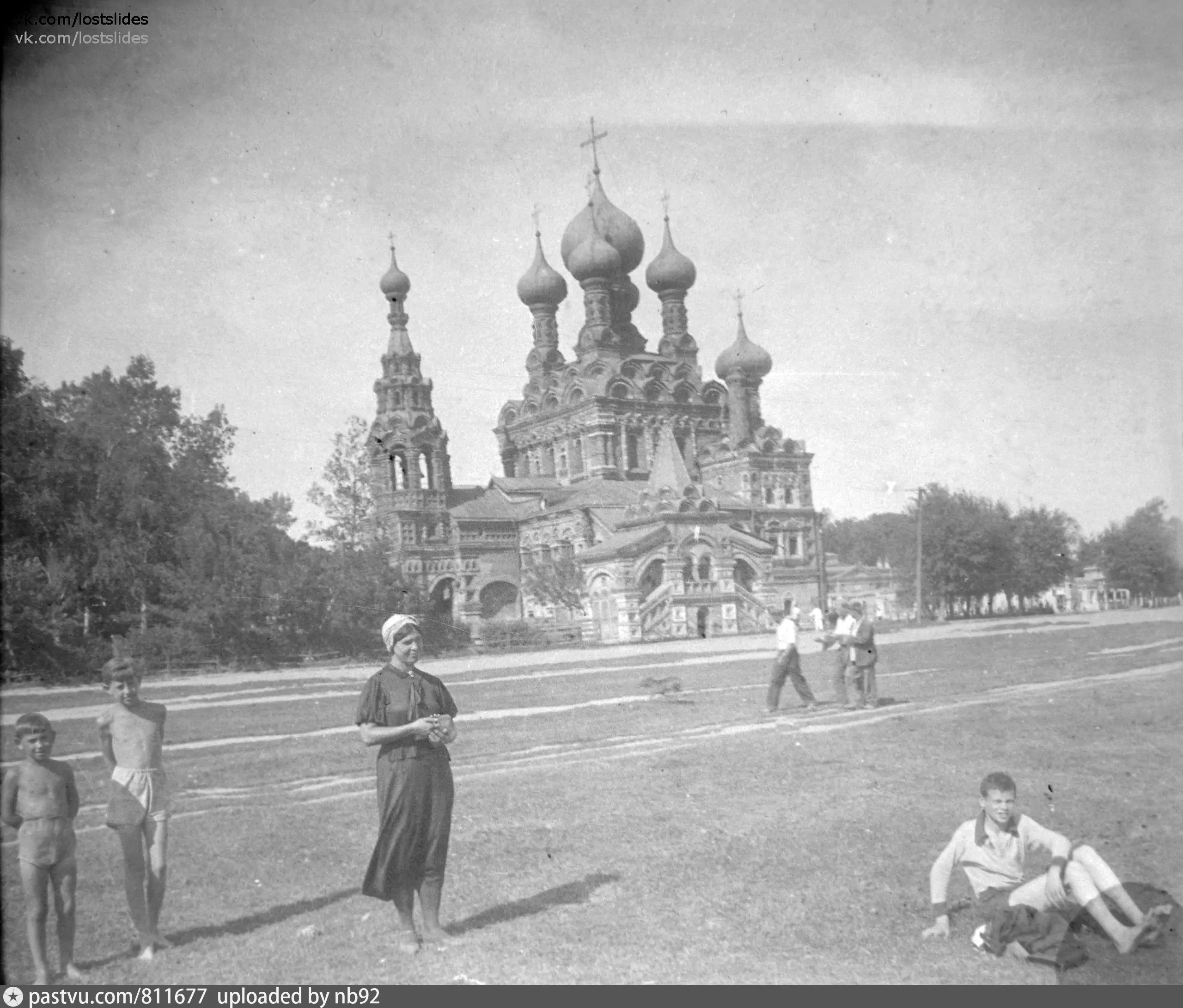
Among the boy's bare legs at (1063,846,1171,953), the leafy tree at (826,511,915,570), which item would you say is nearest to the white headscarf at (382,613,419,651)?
the boy's bare legs at (1063,846,1171,953)

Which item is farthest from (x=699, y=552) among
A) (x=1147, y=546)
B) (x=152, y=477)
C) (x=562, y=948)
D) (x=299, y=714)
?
(x=562, y=948)

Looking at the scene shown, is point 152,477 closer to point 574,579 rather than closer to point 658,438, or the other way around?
point 574,579

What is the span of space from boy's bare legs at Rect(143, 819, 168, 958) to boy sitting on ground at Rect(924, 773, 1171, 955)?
11.6ft

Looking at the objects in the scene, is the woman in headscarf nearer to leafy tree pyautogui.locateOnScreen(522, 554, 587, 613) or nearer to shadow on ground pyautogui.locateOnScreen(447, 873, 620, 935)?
shadow on ground pyautogui.locateOnScreen(447, 873, 620, 935)

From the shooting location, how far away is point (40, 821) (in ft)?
14.5

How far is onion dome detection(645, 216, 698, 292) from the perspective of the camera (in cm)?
1337

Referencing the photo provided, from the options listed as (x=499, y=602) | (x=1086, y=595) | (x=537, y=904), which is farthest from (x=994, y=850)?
(x=1086, y=595)

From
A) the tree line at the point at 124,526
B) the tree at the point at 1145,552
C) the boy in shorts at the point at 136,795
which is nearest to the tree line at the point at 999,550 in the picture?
the tree at the point at 1145,552

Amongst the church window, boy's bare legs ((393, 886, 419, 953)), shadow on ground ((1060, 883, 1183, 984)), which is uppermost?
the church window

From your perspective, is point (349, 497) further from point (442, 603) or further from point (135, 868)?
point (135, 868)

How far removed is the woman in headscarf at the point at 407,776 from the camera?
4590 millimetres

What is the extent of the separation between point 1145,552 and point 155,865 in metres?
13.0
